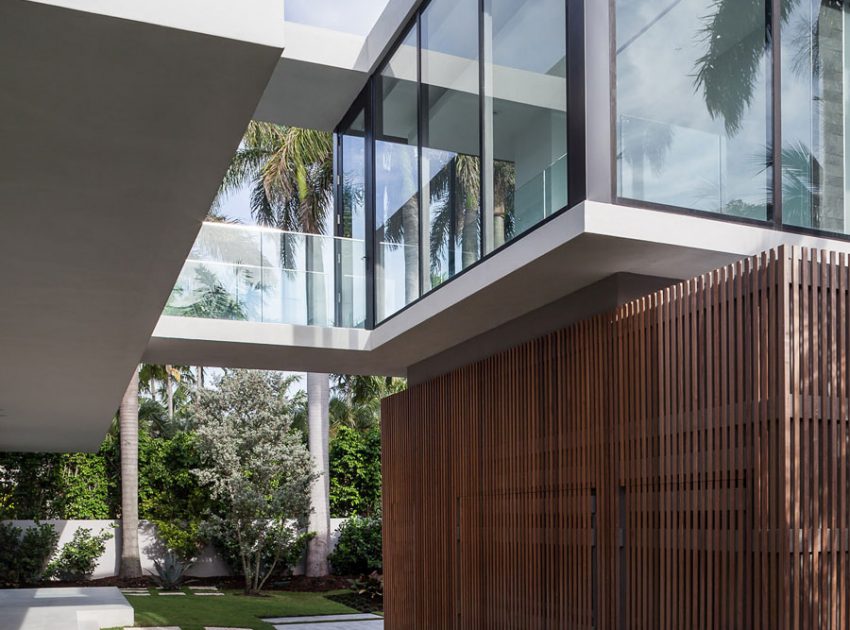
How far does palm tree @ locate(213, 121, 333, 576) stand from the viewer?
21094 mm

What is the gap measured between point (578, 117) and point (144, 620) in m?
10.5

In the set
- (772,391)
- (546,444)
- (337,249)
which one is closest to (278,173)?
(337,249)

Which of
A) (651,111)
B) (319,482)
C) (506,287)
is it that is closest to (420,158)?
(506,287)

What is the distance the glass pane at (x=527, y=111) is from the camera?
7777mm

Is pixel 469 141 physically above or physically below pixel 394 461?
above

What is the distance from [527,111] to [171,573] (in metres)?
13.5

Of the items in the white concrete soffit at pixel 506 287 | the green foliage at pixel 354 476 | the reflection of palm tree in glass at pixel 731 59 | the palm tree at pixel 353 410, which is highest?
the reflection of palm tree in glass at pixel 731 59

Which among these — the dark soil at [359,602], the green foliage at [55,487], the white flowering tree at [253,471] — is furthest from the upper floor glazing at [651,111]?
the green foliage at [55,487]

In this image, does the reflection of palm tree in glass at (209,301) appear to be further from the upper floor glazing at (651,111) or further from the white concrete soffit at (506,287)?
the upper floor glazing at (651,111)

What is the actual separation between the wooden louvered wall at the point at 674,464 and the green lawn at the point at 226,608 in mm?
5600

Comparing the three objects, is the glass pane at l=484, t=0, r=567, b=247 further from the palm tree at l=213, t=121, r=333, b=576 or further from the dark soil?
the palm tree at l=213, t=121, r=333, b=576

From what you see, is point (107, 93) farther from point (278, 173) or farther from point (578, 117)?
point (278, 173)

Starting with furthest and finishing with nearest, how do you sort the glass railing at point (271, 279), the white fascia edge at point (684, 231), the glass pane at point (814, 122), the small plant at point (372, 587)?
the small plant at point (372, 587) < the glass railing at point (271, 279) < the glass pane at point (814, 122) < the white fascia edge at point (684, 231)

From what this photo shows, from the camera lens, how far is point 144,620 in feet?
46.9
